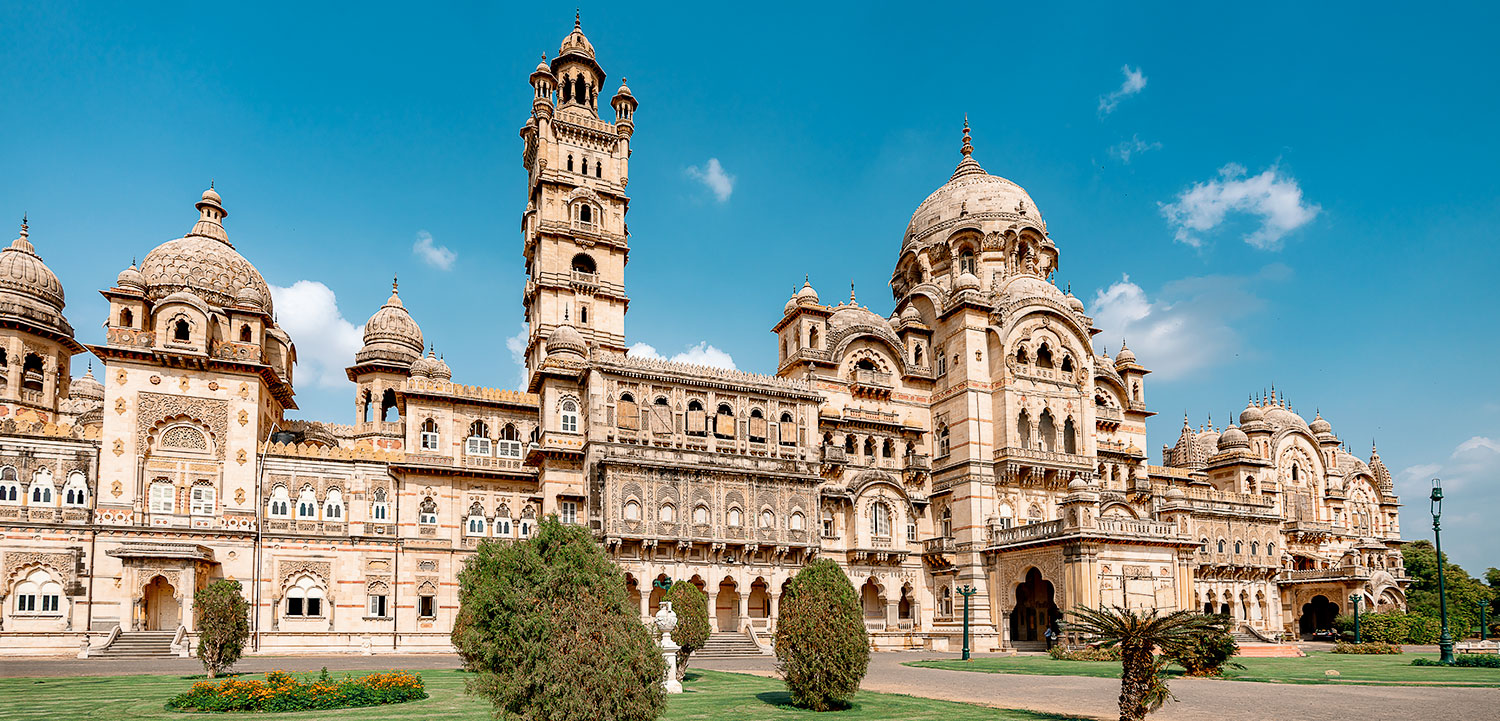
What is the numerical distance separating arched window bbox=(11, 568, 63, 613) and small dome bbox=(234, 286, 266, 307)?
11668 millimetres

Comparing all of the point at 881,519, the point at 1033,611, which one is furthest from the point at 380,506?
the point at 1033,611

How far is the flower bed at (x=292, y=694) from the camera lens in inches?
711

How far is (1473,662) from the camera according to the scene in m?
29.7

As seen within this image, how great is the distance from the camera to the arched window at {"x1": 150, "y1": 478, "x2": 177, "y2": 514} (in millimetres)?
35969

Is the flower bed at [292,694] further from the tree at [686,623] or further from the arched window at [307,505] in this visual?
the arched window at [307,505]

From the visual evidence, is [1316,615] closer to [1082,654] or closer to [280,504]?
[1082,654]

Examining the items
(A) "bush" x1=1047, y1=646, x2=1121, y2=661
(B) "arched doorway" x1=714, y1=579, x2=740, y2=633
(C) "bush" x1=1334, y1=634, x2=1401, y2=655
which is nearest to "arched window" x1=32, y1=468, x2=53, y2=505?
(B) "arched doorway" x1=714, y1=579, x2=740, y2=633

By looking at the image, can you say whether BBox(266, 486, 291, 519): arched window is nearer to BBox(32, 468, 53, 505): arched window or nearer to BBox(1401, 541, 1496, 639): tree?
BBox(32, 468, 53, 505): arched window

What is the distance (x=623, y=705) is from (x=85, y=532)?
102ft

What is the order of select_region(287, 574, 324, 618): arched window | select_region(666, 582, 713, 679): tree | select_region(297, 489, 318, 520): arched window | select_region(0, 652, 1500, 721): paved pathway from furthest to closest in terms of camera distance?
select_region(297, 489, 318, 520): arched window
select_region(287, 574, 324, 618): arched window
select_region(666, 582, 713, 679): tree
select_region(0, 652, 1500, 721): paved pathway

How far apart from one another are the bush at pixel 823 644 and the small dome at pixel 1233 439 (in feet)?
155

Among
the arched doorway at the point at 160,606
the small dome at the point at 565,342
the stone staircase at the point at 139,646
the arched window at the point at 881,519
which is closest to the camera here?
the stone staircase at the point at 139,646

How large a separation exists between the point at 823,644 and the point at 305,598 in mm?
26600

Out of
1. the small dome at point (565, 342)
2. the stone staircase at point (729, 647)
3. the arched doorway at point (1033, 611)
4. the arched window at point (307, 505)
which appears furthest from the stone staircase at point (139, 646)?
the arched doorway at point (1033, 611)
